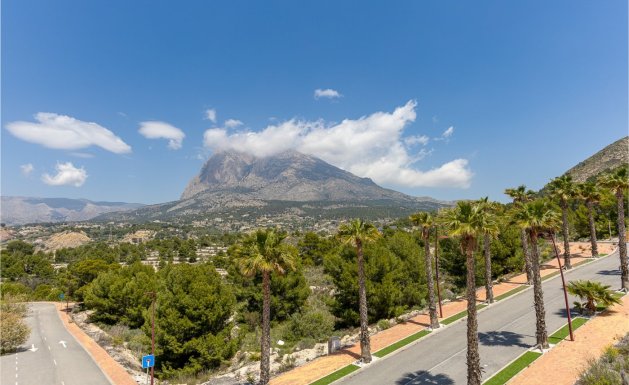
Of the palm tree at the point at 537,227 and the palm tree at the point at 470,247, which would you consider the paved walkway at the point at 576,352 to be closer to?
the palm tree at the point at 537,227

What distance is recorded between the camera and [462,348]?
27.5 m

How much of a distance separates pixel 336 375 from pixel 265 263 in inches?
378

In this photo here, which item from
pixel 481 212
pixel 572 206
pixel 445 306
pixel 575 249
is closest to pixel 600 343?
pixel 481 212

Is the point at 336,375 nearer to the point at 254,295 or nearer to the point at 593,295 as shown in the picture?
the point at 254,295

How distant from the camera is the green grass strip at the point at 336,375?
24389mm

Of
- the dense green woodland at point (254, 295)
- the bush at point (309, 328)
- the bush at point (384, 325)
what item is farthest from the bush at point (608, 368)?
the bush at point (309, 328)

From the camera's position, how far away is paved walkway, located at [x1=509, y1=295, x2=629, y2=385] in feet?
68.4

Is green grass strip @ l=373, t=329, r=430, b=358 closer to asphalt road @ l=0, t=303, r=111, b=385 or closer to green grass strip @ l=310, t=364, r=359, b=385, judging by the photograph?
green grass strip @ l=310, t=364, r=359, b=385

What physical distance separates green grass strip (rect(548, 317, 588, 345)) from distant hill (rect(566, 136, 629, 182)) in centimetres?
12192

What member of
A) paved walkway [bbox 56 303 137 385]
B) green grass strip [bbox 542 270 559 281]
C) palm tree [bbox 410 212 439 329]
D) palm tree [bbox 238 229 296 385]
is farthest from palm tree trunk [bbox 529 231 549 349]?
paved walkway [bbox 56 303 137 385]

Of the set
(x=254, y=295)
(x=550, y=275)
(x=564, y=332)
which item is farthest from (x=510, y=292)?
(x=254, y=295)

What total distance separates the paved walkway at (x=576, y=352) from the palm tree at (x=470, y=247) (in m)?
3.69

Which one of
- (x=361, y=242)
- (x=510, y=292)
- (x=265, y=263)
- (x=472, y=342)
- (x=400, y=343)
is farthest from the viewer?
(x=510, y=292)

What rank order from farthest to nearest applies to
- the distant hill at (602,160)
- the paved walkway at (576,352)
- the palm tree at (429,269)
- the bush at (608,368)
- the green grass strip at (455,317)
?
the distant hill at (602,160), the green grass strip at (455,317), the palm tree at (429,269), the paved walkway at (576,352), the bush at (608,368)
